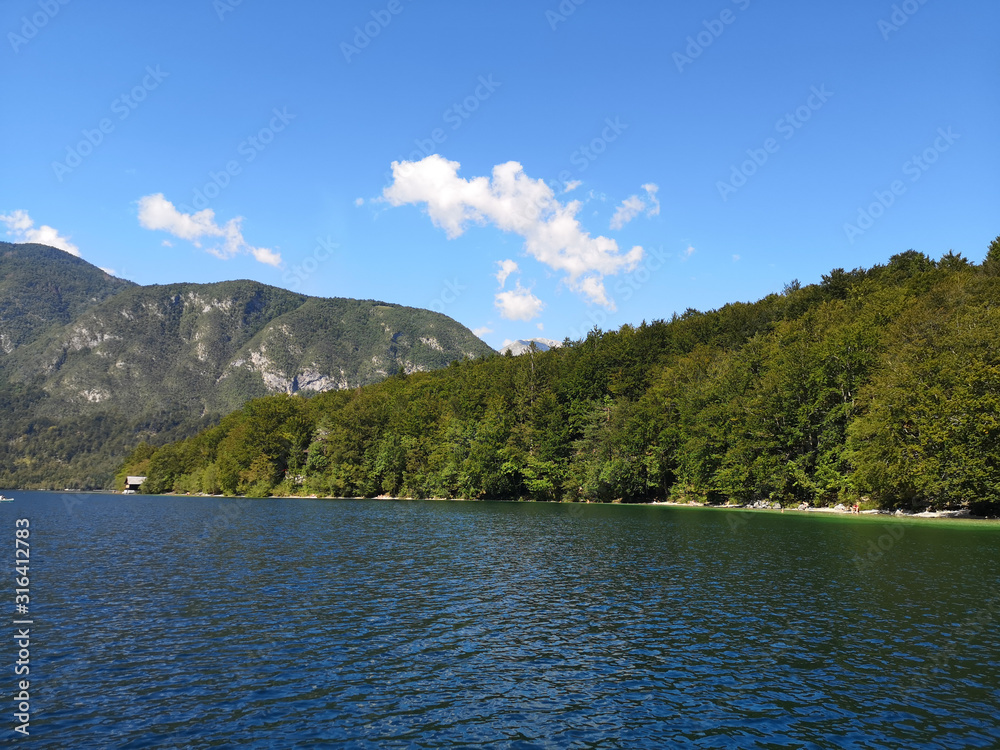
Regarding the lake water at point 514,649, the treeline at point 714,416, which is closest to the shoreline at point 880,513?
the treeline at point 714,416

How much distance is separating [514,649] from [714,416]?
95098 millimetres

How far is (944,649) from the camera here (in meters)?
23.3

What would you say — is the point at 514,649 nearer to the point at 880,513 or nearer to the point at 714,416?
the point at 880,513

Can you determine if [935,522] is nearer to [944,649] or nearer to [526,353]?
[944,649]

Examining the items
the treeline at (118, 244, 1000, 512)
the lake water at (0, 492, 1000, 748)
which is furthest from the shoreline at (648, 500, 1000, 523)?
the lake water at (0, 492, 1000, 748)

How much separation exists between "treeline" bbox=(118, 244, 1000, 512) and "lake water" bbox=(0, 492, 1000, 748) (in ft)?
104

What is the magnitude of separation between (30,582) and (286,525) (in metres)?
37.9

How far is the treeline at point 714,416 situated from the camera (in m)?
73.6

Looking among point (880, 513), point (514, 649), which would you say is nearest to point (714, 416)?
point (880, 513)

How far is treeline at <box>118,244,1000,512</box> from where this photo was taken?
242 feet

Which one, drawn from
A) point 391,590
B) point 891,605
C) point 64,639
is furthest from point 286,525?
point 891,605

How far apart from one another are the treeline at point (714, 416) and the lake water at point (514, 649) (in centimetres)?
3168

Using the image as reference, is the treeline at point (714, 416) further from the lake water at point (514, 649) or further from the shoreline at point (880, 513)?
the lake water at point (514, 649)

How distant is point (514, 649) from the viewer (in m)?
23.9
